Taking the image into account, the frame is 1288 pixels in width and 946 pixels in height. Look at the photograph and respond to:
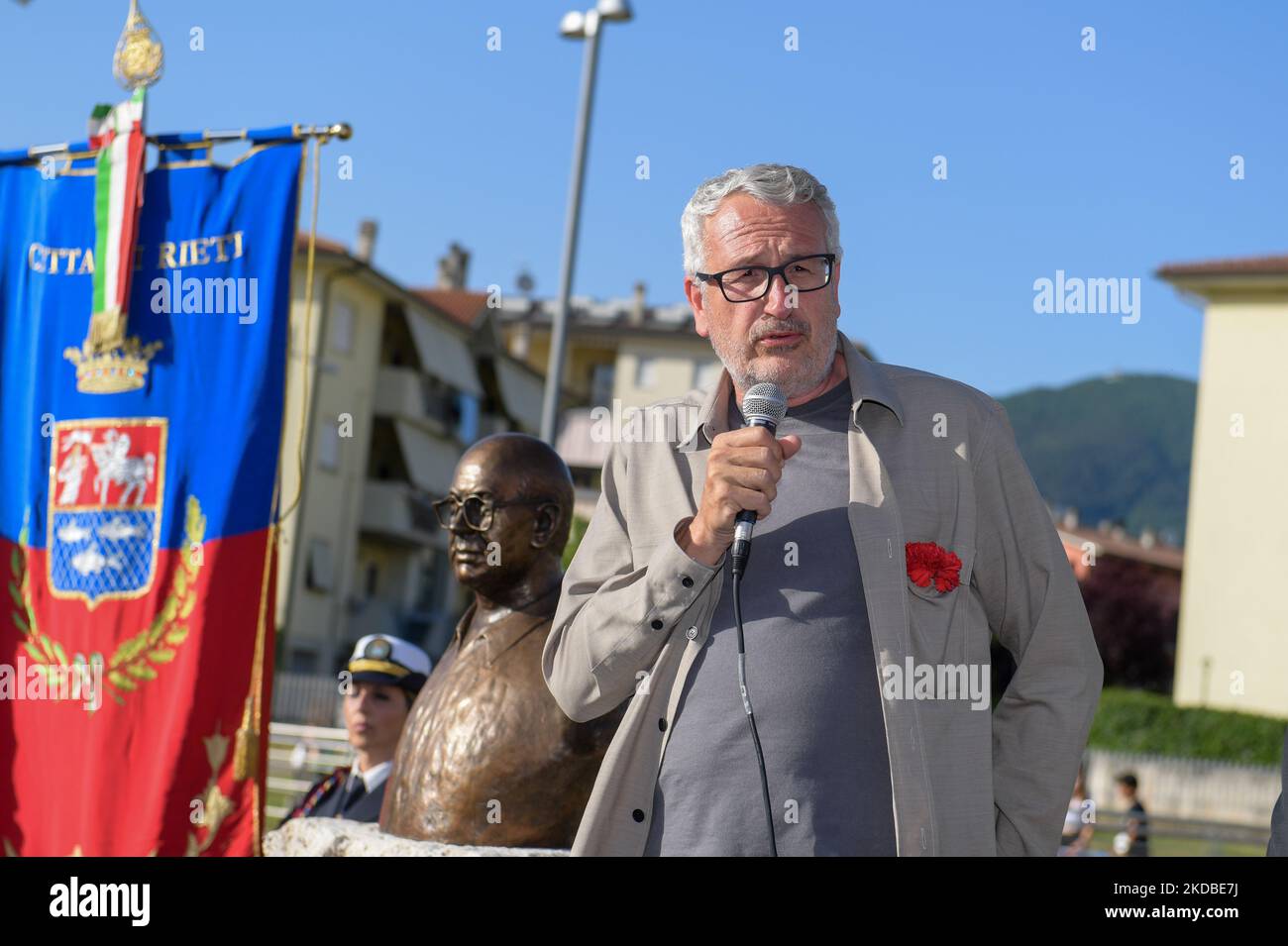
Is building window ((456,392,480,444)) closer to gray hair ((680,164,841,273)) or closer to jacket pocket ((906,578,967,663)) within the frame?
gray hair ((680,164,841,273))

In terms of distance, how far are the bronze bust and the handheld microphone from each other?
1.31 meters

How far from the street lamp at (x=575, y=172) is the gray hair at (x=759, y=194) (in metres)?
9.46

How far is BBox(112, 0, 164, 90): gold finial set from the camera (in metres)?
7.51

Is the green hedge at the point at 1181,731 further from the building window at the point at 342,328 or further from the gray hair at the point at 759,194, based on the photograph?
the gray hair at the point at 759,194

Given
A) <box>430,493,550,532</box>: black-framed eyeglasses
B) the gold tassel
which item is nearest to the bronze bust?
<box>430,493,550,532</box>: black-framed eyeglasses

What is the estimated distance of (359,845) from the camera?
3996 mm

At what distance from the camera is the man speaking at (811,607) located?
267cm

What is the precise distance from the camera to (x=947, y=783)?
2697 mm

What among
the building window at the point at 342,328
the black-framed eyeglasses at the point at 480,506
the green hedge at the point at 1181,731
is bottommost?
the green hedge at the point at 1181,731

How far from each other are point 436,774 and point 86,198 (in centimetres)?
451

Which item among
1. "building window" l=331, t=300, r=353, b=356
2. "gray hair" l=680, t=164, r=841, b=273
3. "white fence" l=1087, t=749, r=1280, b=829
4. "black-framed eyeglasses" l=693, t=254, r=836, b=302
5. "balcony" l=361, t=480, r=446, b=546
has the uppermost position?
"building window" l=331, t=300, r=353, b=356

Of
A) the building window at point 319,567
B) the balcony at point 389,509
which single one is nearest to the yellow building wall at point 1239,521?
the balcony at point 389,509
